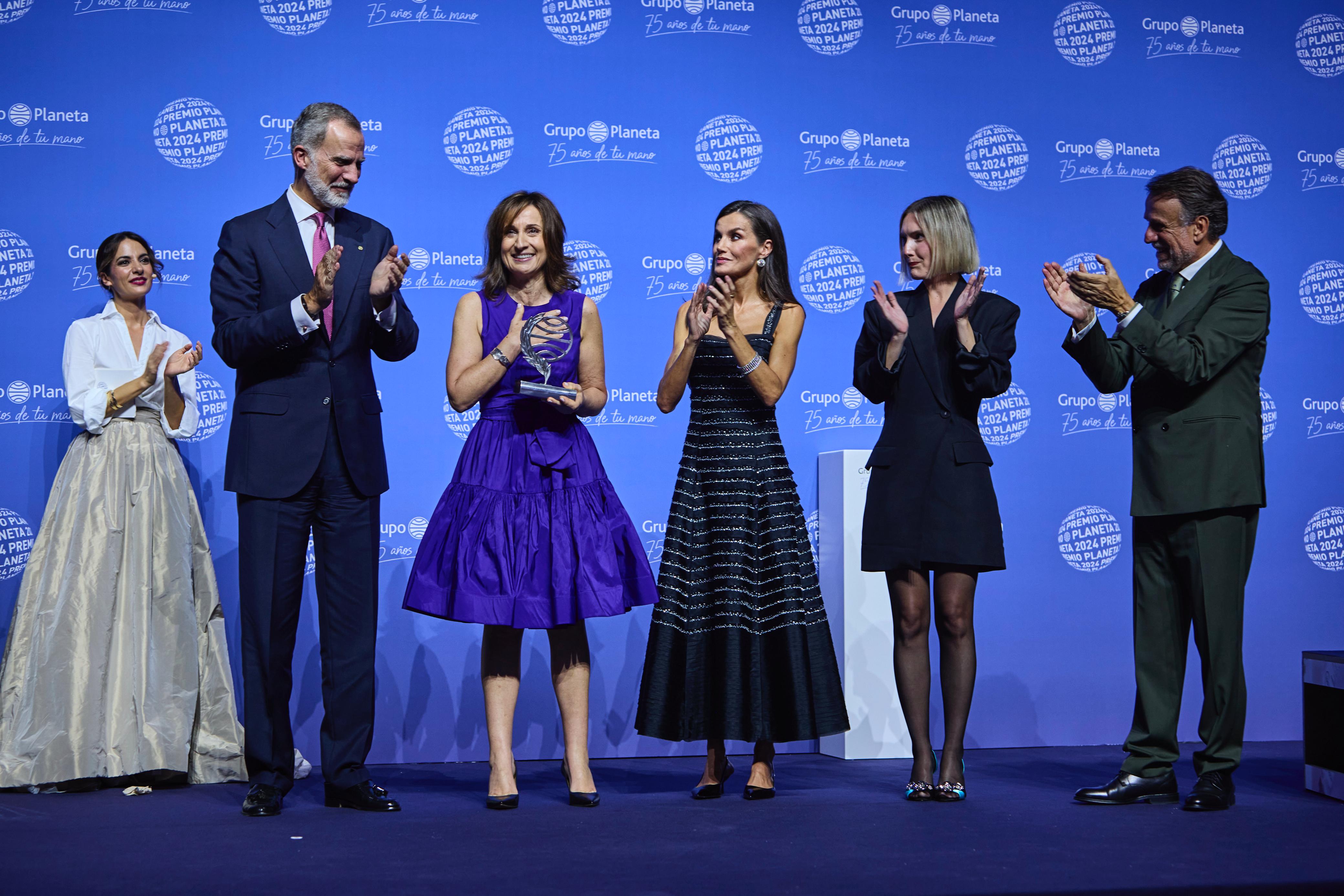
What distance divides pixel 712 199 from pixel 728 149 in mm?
218

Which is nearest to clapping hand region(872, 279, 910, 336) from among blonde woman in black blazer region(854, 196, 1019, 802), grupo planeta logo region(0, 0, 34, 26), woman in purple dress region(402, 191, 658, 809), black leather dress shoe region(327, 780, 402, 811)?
blonde woman in black blazer region(854, 196, 1019, 802)

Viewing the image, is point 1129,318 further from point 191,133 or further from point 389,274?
point 191,133

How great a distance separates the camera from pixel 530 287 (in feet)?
10.9

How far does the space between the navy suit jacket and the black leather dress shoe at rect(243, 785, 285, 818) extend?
30.9 inches

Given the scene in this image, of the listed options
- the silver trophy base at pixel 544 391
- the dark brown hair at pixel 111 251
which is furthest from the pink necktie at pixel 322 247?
the dark brown hair at pixel 111 251

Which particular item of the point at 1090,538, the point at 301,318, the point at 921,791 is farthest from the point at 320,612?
the point at 1090,538

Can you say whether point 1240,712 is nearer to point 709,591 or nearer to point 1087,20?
point 709,591

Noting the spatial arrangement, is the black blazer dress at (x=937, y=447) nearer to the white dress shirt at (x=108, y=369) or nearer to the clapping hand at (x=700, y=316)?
the clapping hand at (x=700, y=316)

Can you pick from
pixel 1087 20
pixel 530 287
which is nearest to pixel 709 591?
pixel 530 287

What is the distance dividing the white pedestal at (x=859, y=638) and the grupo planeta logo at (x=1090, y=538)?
37.4 inches

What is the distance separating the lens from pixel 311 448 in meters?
3.03

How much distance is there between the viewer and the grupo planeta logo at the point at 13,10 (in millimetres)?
4098

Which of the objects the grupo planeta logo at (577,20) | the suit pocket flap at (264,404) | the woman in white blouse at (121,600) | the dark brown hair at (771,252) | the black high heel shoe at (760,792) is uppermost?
the grupo planeta logo at (577,20)

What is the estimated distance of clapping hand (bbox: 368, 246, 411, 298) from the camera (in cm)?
299
